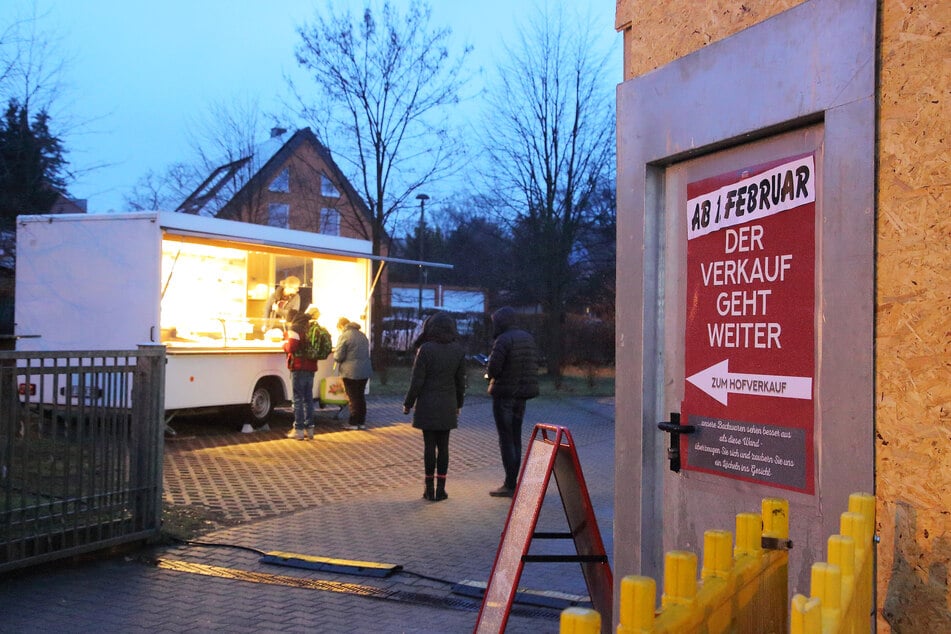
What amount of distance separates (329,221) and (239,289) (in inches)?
530

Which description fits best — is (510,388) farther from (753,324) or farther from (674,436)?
(753,324)

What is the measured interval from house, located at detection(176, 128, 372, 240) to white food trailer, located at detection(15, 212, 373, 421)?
10.6m

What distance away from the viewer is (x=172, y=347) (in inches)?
517

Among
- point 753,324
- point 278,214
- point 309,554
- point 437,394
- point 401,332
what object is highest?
point 278,214

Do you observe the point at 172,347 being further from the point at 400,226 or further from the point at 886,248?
the point at 400,226

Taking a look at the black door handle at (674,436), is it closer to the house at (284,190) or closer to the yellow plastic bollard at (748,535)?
the yellow plastic bollard at (748,535)

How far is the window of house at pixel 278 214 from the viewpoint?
29.6 m

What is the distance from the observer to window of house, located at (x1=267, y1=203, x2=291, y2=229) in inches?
1164

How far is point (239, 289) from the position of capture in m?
16.7

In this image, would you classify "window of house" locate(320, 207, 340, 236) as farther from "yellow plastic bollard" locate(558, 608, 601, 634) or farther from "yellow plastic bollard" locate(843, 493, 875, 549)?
"yellow plastic bollard" locate(558, 608, 601, 634)

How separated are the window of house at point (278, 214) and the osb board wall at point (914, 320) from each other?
89.4 ft

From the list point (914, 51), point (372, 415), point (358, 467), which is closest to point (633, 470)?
point (914, 51)

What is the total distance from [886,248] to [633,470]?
1.69 metres

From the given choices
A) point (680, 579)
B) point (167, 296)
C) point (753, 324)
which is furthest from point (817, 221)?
point (167, 296)
